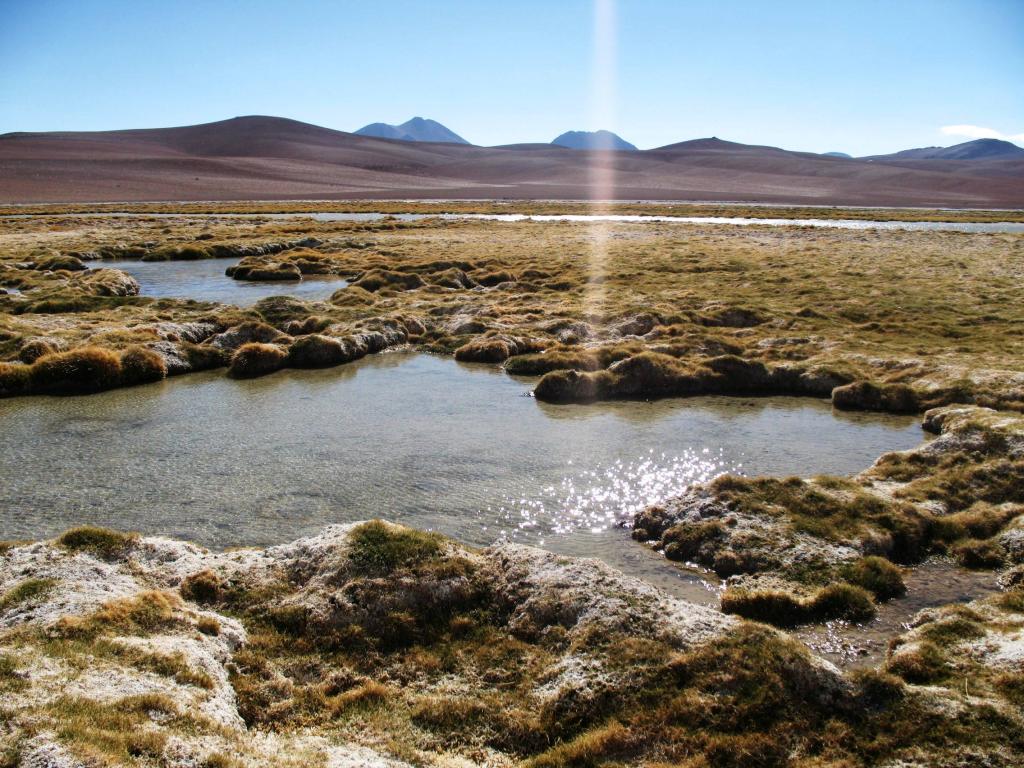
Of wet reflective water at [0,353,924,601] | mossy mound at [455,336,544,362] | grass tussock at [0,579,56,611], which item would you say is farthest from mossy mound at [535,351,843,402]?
grass tussock at [0,579,56,611]

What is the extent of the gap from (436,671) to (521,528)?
5.69m

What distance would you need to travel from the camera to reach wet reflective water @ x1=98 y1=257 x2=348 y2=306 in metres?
45.4

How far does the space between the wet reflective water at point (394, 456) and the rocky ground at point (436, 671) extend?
2894 millimetres

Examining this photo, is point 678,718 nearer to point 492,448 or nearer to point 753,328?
point 492,448

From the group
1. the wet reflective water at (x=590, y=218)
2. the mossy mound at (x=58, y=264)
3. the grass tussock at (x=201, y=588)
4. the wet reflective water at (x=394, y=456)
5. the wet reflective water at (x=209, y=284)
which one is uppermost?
the wet reflective water at (x=590, y=218)

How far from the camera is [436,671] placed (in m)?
10.5

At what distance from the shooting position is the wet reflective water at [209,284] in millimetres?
45438

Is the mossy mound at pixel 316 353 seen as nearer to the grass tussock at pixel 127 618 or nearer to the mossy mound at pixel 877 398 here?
the mossy mound at pixel 877 398

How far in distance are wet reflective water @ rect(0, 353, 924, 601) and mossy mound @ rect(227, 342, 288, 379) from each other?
117 centimetres

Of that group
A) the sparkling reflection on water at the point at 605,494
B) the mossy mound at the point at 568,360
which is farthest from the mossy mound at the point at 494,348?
the sparkling reflection on water at the point at 605,494

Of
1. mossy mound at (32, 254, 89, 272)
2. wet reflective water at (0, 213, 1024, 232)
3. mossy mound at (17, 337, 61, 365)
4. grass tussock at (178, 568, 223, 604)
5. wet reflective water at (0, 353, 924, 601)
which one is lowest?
wet reflective water at (0, 353, 924, 601)

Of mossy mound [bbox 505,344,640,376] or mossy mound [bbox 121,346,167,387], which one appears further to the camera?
mossy mound [bbox 505,344,640,376]

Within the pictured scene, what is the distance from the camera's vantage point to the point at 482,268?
5394 cm

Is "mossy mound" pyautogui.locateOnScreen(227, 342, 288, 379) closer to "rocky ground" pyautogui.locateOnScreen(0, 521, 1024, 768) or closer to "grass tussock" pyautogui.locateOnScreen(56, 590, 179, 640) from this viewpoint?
"rocky ground" pyautogui.locateOnScreen(0, 521, 1024, 768)
